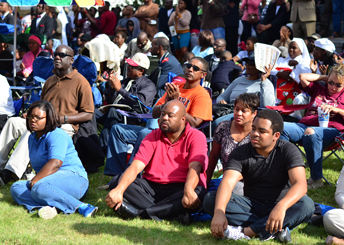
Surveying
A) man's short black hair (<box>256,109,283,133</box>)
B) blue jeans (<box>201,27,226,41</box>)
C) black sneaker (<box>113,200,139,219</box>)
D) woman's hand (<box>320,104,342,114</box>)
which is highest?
man's short black hair (<box>256,109,283,133</box>)

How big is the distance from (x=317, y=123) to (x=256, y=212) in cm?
212

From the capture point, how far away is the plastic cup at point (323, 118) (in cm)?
548

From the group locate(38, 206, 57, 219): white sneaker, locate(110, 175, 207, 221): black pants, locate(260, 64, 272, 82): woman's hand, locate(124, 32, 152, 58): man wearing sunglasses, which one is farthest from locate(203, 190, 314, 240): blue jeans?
locate(124, 32, 152, 58): man wearing sunglasses

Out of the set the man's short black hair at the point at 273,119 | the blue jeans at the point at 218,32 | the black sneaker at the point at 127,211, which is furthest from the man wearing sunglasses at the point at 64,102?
the blue jeans at the point at 218,32

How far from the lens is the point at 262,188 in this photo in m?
4.09

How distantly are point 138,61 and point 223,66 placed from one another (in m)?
1.51

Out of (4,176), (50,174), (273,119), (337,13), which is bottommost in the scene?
(4,176)

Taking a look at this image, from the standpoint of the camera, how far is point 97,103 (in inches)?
283

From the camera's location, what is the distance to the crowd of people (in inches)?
156

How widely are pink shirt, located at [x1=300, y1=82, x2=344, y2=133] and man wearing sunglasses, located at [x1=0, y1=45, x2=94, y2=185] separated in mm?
2821

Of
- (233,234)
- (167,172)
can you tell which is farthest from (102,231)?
(233,234)

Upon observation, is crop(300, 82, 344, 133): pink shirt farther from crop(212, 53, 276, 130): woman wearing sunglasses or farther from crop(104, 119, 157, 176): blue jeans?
crop(104, 119, 157, 176): blue jeans

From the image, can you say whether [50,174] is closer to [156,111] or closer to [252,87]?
[156,111]

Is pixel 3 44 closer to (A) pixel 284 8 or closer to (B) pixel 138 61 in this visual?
(B) pixel 138 61
